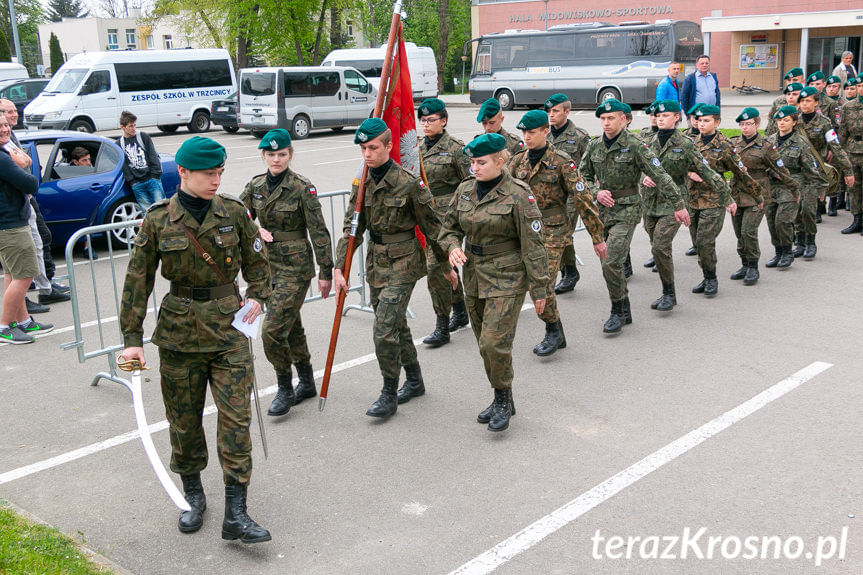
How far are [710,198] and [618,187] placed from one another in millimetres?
1532

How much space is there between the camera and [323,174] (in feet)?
61.5

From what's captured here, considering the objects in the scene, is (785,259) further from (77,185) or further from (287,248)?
(77,185)

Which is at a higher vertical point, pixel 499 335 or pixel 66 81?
pixel 66 81

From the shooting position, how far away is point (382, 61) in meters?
39.0

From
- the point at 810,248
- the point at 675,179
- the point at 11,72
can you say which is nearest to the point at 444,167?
the point at 675,179

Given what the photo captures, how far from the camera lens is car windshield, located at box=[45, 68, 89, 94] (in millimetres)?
27259

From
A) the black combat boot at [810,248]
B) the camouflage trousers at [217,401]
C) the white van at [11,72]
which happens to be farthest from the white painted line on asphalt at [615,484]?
the white van at [11,72]

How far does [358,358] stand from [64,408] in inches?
92.4

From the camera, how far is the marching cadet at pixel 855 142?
37.3 ft

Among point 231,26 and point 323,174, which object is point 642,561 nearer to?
point 323,174

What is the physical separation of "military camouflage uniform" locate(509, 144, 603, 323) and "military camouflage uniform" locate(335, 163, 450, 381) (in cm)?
142

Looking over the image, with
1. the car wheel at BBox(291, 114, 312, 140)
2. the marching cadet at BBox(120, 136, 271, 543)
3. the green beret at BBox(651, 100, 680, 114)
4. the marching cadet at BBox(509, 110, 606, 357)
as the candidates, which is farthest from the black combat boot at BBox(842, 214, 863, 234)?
the car wheel at BBox(291, 114, 312, 140)

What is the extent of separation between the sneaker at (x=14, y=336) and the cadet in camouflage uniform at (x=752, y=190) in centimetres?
734

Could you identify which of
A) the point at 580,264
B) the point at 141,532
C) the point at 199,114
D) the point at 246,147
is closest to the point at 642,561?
the point at 141,532
